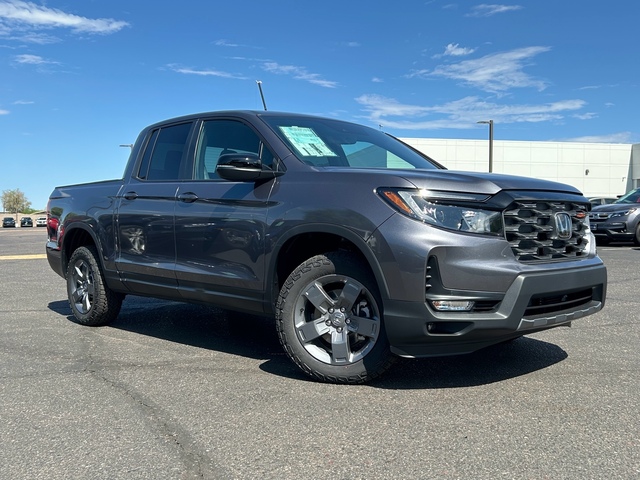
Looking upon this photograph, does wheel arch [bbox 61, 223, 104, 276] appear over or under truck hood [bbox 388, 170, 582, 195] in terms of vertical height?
Result: under

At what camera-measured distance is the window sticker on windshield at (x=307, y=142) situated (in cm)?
442

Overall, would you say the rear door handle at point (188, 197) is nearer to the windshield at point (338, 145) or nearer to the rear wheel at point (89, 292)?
the windshield at point (338, 145)

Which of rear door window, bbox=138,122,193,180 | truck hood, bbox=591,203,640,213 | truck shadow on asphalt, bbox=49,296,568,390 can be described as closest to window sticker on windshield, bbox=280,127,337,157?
rear door window, bbox=138,122,193,180

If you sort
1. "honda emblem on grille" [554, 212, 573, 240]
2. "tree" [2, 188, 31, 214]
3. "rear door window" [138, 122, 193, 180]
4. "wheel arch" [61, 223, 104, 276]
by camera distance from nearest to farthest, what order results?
"honda emblem on grille" [554, 212, 573, 240], "rear door window" [138, 122, 193, 180], "wheel arch" [61, 223, 104, 276], "tree" [2, 188, 31, 214]

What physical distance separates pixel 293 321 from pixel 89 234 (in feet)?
10.1

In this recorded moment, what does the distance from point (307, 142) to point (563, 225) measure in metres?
1.87

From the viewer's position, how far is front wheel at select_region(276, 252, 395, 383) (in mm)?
3709

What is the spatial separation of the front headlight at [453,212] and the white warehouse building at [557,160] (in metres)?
44.7

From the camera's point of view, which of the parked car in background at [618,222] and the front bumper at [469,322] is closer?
the front bumper at [469,322]

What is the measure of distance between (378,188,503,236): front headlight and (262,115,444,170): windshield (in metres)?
0.95

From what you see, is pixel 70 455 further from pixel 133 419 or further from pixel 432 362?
pixel 432 362

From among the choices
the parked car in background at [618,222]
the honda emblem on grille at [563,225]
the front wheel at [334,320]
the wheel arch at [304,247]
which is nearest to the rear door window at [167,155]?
the wheel arch at [304,247]

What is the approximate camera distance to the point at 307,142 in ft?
14.9

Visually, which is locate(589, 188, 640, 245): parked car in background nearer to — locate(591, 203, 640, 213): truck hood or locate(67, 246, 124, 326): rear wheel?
locate(591, 203, 640, 213): truck hood
